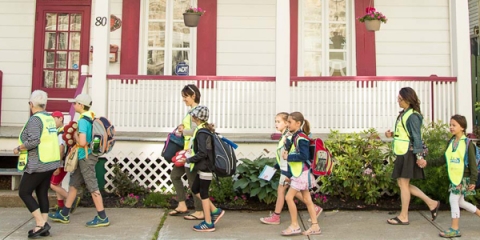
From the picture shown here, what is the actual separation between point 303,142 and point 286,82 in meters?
2.41

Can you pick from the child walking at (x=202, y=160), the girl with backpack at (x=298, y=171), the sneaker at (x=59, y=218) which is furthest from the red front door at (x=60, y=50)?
the girl with backpack at (x=298, y=171)

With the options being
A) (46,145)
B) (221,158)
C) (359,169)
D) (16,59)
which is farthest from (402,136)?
(16,59)

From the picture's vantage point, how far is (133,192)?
7.23 meters

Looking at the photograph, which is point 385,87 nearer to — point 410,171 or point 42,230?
point 410,171

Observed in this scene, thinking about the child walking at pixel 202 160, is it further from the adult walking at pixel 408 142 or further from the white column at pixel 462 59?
the white column at pixel 462 59

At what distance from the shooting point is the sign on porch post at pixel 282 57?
7641 mm

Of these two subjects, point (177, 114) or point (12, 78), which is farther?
point (12, 78)

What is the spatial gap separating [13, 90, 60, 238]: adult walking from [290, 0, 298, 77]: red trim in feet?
17.9

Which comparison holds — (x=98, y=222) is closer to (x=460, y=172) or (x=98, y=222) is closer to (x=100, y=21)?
(x=100, y=21)

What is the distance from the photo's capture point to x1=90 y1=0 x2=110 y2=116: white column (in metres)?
7.67

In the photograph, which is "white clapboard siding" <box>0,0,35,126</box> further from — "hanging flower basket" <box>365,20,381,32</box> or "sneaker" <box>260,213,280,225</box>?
"hanging flower basket" <box>365,20,381,32</box>

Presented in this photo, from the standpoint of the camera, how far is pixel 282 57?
25.3ft

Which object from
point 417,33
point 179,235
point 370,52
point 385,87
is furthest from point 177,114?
point 417,33

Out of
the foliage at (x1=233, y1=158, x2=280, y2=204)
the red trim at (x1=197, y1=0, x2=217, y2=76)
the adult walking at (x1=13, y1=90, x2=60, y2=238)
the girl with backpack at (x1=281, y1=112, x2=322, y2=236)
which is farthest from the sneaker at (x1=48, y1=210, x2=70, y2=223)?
the red trim at (x1=197, y1=0, x2=217, y2=76)
